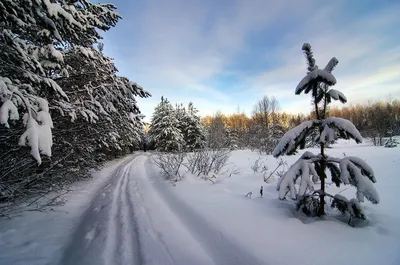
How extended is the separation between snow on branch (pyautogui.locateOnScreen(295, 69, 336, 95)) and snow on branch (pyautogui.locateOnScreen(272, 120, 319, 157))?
0.63 metres

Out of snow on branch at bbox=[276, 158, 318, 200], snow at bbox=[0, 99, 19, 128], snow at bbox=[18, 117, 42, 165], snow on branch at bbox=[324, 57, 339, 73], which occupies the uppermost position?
snow on branch at bbox=[324, 57, 339, 73]

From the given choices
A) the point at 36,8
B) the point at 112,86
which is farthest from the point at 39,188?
the point at 36,8

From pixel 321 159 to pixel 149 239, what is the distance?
3.44 meters

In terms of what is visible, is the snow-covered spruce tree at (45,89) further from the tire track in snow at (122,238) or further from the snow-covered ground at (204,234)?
the tire track in snow at (122,238)

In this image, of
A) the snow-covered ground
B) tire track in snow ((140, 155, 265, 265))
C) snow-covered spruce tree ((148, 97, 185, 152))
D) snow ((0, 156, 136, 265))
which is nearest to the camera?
the snow-covered ground

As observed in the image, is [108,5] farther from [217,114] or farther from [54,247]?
[217,114]

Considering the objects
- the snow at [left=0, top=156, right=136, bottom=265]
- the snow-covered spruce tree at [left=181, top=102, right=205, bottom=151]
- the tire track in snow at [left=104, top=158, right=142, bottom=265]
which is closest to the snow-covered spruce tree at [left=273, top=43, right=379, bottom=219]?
the tire track in snow at [left=104, top=158, right=142, bottom=265]

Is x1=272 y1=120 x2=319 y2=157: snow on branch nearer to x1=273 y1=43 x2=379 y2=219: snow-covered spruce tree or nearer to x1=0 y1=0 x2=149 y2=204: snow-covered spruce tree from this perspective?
x1=273 y1=43 x2=379 y2=219: snow-covered spruce tree

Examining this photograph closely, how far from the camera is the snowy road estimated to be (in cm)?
303

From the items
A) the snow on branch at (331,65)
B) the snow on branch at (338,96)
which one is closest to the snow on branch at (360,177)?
the snow on branch at (338,96)

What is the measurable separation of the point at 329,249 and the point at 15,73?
19.9 feet

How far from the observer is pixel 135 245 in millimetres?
3480

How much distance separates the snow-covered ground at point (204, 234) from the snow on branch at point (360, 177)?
59cm

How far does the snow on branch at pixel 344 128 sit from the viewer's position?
301 centimetres
